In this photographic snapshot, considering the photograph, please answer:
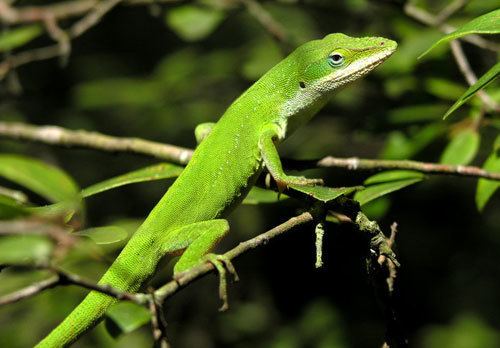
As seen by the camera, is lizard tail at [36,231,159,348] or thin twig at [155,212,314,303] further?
lizard tail at [36,231,159,348]

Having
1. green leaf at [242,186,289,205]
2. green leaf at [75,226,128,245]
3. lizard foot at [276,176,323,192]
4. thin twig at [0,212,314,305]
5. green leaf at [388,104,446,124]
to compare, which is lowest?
thin twig at [0,212,314,305]

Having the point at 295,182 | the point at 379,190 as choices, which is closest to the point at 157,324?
the point at 295,182

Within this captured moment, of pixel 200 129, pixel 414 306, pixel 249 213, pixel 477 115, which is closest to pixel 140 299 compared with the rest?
pixel 200 129

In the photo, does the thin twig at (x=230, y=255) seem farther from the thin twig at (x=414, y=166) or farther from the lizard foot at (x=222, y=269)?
the thin twig at (x=414, y=166)

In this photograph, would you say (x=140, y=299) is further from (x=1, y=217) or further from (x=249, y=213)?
(x=249, y=213)

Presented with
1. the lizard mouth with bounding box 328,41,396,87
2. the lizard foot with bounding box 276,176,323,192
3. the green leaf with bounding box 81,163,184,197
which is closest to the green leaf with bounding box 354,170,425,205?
the lizard foot with bounding box 276,176,323,192

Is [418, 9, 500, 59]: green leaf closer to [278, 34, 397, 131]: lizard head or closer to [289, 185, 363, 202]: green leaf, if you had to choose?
[289, 185, 363, 202]: green leaf

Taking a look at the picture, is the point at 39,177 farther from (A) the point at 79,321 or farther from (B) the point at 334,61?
(B) the point at 334,61
